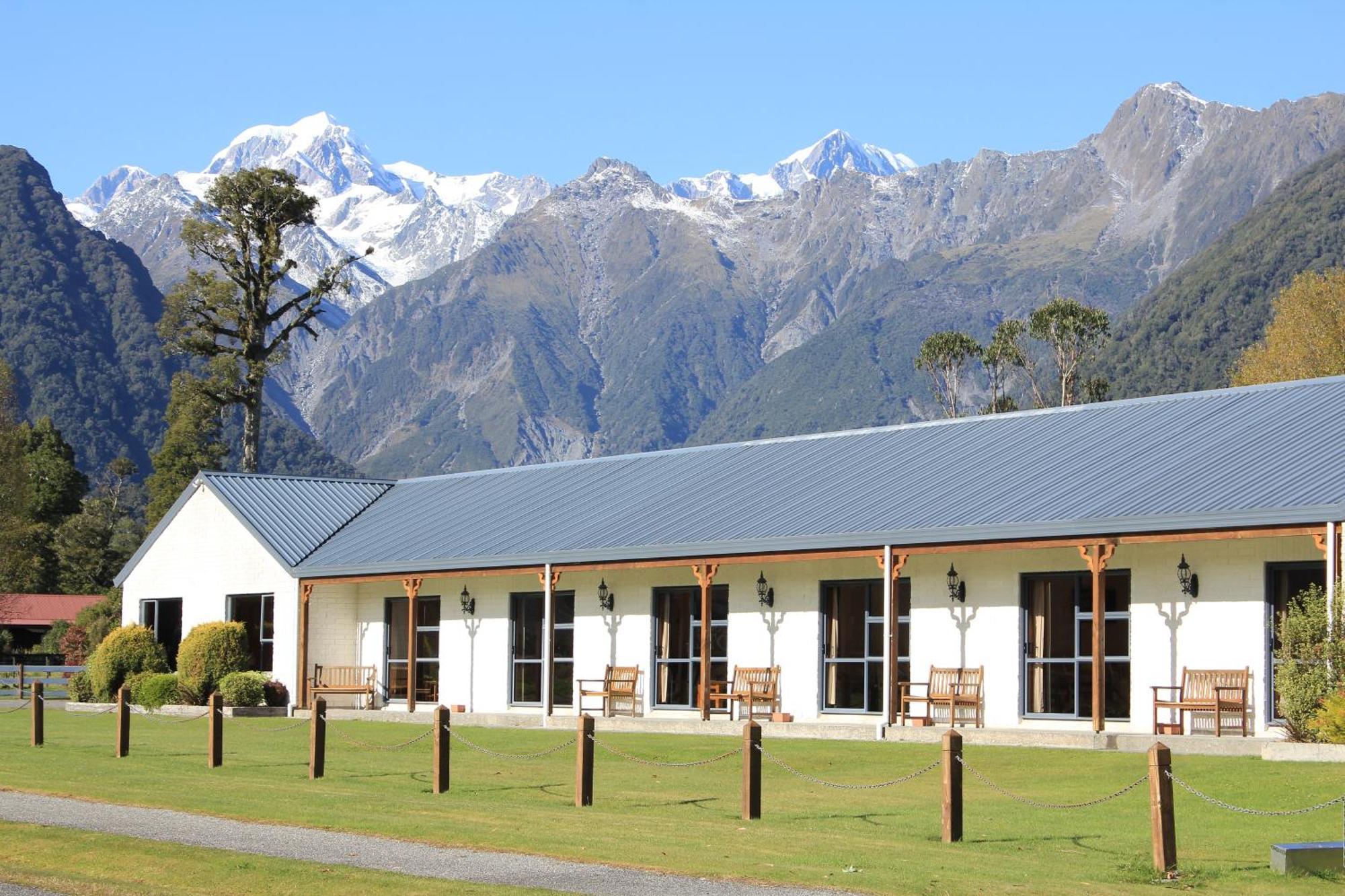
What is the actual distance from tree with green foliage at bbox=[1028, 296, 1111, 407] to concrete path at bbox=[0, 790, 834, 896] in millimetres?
63059

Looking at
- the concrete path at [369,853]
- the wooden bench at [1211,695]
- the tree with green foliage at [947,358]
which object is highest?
the tree with green foliage at [947,358]

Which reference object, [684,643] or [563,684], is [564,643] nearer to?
[563,684]

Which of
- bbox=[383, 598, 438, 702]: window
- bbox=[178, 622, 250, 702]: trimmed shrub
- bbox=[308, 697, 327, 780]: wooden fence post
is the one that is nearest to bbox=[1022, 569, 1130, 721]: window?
bbox=[308, 697, 327, 780]: wooden fence post

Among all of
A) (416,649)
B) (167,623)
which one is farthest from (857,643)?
(167,623)

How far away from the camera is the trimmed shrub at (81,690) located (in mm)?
39844

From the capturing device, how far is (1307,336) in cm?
5881

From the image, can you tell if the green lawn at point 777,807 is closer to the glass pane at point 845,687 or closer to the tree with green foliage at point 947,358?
the glass pane at point 845,687

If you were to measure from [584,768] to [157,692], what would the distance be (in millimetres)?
20320

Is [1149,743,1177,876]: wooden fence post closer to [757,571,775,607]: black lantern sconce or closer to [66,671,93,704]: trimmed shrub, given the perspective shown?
[757,571,775,607]: black lantern sconce

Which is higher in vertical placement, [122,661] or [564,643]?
[564,643]

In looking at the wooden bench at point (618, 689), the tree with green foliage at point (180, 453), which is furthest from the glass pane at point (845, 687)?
the tree with green foliage at point (180, 453)

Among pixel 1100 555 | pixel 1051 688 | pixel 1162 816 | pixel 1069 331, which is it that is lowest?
pixel 1162 816

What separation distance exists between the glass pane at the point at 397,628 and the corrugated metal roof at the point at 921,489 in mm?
1221

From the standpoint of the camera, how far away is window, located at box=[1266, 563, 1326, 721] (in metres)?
22.8
